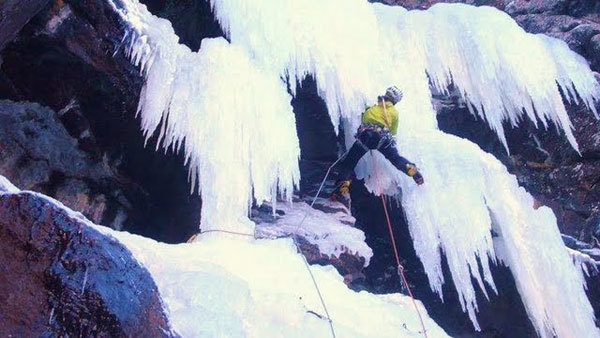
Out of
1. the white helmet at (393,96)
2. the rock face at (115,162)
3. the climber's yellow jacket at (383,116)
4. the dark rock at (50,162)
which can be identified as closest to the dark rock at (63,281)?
the rock face at (115,162)

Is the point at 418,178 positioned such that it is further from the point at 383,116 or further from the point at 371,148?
the point at 383,116

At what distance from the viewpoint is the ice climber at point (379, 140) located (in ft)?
21.7

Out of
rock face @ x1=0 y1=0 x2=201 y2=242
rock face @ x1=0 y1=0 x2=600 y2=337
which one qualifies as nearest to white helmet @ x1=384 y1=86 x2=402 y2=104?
rock face @ x1=0 y1=0 x2=600 y2=337

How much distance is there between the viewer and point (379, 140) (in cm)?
659

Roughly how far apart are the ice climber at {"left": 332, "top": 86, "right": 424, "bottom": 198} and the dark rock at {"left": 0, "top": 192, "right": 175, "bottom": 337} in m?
4.47

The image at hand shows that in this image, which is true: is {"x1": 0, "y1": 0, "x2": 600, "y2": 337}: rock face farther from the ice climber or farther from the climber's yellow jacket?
the climber's yellow jacket

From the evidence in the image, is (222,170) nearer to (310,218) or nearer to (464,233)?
(310,218)

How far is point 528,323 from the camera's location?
819 centimetres

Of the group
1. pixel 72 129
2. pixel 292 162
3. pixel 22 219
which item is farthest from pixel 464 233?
pixel 22 219

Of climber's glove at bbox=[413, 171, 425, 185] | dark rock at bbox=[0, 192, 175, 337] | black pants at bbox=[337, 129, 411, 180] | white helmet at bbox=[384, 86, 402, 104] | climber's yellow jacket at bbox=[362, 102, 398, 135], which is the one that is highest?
white helmet at bbox=[384, 86, 402, 104]

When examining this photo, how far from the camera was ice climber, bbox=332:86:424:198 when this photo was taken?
662cm

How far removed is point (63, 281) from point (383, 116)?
496 cm

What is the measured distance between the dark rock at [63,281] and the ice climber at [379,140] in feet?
14.7

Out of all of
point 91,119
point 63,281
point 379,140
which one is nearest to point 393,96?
point 379,140
